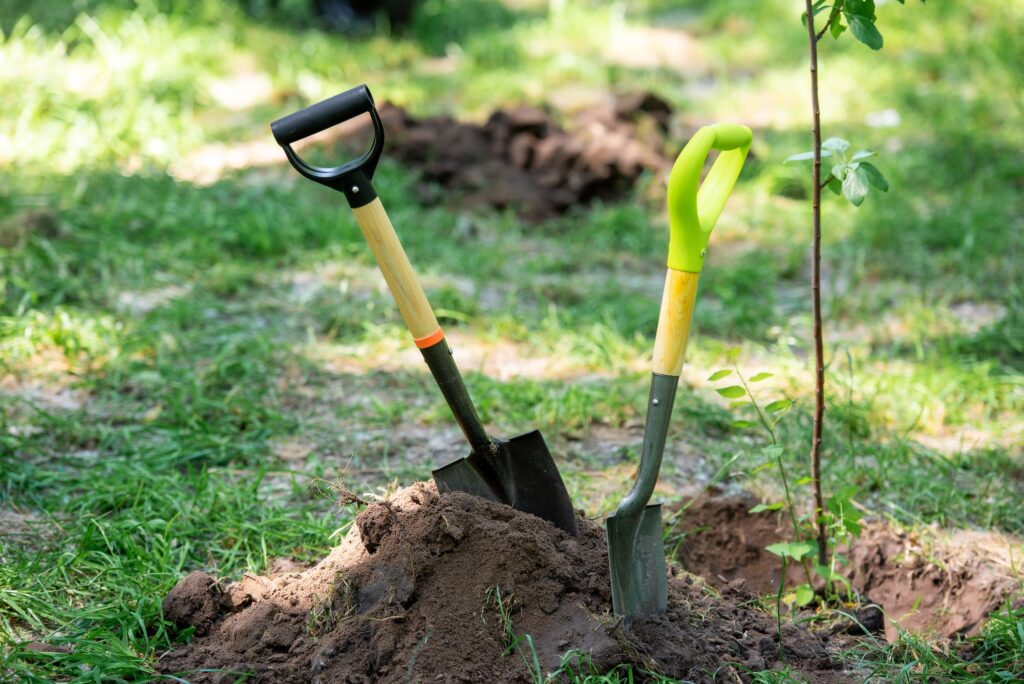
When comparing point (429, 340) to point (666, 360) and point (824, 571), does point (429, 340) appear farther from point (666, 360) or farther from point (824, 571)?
point (824, 571)

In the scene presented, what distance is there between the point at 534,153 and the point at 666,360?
3579 millimetres

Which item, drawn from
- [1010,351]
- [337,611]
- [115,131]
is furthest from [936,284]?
[115,131]

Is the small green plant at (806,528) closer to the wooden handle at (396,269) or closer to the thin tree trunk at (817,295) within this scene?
the thin tree trunk at (817,295)

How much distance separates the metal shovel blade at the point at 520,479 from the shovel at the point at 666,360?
0.67ft

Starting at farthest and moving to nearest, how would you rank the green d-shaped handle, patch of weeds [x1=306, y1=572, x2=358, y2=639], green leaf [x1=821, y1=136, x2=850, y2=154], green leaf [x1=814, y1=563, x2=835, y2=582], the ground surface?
the ground surface → green leaf [x1=814, y1=563, x2=835, y2=582] → green leaf [x1=821, y1=136, x2=850, y2=154] → patch of weeds [x1=306, y1=572, x2=358, y2=639] → the green d-shaped handle

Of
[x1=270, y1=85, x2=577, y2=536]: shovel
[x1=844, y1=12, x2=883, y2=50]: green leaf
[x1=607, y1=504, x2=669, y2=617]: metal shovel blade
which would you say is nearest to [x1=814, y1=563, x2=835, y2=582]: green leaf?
[x1=607, y1=504, x2=669, y2=617]: metal shovel blade

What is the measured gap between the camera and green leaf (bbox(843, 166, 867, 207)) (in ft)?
6.47

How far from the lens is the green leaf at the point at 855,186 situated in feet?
6.47

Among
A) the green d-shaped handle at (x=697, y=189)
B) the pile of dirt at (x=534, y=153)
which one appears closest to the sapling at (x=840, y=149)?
the green d-shaped handle at (x=697, y=189)

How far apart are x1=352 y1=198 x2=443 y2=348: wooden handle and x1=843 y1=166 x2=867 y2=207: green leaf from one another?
33.7 inches

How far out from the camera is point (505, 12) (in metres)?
9.19

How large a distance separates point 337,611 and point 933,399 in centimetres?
217

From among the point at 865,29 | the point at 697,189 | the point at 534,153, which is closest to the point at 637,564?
the point at 697,189

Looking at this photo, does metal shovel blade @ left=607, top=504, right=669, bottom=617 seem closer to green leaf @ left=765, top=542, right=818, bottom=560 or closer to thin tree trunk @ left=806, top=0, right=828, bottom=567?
green leaf @ left=765, top=542, right=818, bottom=560
